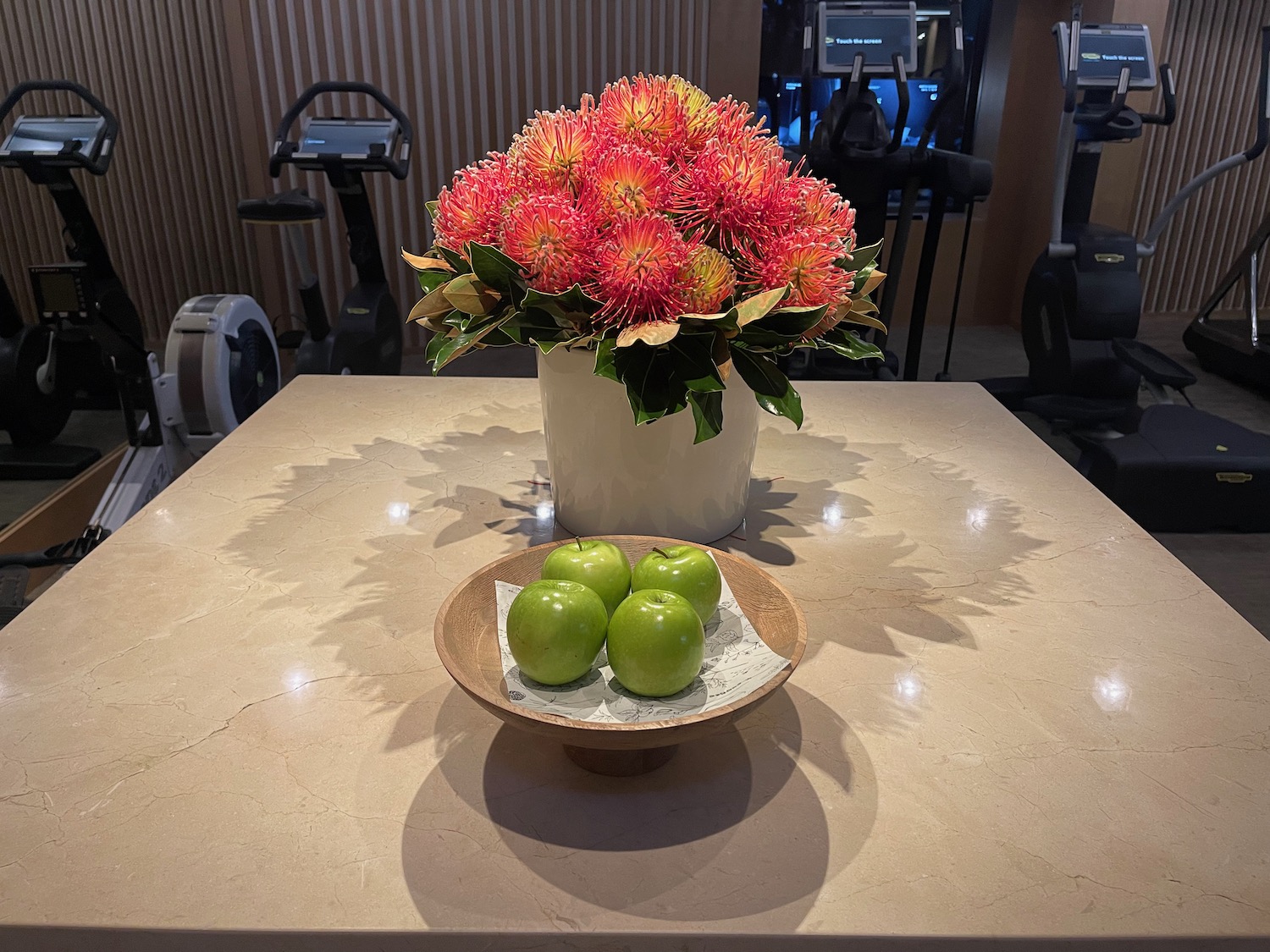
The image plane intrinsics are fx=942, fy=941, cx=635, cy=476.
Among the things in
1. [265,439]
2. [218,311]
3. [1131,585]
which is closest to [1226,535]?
[1131,585]

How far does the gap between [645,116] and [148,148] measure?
464 cm

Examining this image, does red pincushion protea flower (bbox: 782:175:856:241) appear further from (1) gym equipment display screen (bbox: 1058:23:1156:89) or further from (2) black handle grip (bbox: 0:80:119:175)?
(1) gym equipment display screen (bbox: 1058:23:1156:89)

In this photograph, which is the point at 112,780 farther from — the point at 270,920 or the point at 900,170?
the point at 900,170

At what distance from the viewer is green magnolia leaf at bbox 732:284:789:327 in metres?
0.92

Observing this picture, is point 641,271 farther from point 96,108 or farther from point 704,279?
point 96,108

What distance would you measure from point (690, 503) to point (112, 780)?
0.65 m

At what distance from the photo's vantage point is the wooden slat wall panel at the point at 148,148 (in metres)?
4.55

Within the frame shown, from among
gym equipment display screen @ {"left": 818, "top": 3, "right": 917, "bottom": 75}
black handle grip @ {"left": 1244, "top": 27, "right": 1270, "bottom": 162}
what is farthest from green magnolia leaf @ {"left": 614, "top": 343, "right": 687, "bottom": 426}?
black handle grip @ {"left": 1244, "top": 27, "right": 1270, "bottom": 162}

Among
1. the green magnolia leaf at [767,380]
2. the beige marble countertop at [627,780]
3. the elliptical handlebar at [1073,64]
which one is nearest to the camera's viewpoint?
the beige marble countertop at [627,780]

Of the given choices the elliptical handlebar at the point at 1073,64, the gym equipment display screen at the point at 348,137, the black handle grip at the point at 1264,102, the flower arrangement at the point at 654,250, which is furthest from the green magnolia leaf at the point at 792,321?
the black handle grip at the point at 1264,102

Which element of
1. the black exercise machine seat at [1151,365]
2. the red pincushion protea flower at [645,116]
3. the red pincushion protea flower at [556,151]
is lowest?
the black exercise machine seat at [1151,365]

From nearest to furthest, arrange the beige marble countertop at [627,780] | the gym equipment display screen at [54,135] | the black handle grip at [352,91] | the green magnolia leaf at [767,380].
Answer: the beige marble countertop at [627,780], the green magnolia leaf at [767,380], the gym equipment display screen at [54,135], the black handle grip at [352,91]

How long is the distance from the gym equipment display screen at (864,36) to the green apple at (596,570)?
3339 mm

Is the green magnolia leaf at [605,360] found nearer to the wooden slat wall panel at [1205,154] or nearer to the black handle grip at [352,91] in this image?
the black handle grip at [352,91]
